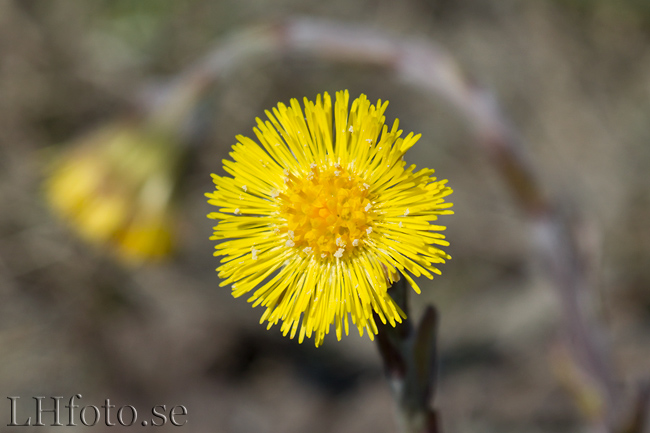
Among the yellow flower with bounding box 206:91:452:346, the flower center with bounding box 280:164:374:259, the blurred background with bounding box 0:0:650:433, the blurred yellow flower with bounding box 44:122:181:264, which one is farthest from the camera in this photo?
the blurred background with bounding box 0:0:650:433

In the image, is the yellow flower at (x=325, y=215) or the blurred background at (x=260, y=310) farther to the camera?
the blurred background at (x=260, y=310)

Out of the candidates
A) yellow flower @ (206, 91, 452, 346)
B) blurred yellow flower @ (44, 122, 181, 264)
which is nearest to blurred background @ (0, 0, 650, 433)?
blurred yellow flower @ (44, 122, 181, 264)

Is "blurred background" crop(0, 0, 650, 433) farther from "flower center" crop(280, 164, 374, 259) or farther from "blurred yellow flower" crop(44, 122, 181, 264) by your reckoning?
"flower center" crop(280, 164, 374, 259)

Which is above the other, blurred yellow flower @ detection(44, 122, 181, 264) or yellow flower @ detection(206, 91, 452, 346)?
blurred yellow flower @ detection(44, 122, 181, 264)

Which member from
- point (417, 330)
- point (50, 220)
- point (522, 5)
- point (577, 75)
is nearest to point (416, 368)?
point (417, 330)

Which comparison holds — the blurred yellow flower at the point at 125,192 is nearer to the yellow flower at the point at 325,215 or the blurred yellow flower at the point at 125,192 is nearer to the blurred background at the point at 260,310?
the blurred background at the point at 260,310

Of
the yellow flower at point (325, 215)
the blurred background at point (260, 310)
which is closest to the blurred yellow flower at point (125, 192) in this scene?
the blurred background at point (260, 310)

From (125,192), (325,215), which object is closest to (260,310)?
(125,192)
